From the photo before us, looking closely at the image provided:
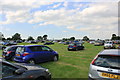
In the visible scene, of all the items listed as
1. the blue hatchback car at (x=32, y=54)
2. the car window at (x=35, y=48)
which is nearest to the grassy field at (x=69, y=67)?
the blue hatchback car at (x=32, y=54)

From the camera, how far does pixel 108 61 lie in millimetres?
3529

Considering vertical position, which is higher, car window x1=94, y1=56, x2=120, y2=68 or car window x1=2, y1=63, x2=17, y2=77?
car window x1=94, y1=56, x2=120, y2=68

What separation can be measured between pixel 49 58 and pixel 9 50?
3.81 m

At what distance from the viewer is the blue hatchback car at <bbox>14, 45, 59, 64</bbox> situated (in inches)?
305

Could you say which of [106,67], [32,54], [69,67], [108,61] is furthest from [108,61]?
[32,54]

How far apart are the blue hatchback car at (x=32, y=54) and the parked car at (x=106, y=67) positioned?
16.9 feet

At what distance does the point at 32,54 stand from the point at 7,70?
15.8ft

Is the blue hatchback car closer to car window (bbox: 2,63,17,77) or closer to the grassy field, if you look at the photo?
the grassy field

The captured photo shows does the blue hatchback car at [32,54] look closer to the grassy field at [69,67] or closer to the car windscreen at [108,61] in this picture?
the grassy field at [69,67]

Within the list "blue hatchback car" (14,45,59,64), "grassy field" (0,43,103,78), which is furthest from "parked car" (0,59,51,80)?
"blue hatchback car" (14,45,59,64)

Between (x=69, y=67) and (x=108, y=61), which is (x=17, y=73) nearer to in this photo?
(x=108, y=61)

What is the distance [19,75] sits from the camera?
3.16 m

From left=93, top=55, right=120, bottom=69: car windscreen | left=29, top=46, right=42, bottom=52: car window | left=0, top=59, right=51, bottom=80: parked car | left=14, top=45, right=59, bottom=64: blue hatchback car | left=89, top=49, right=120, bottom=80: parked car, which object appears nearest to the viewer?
left=0, top=59, right=51, bottom=80: parked car

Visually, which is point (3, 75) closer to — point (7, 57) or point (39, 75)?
point (39, 75)
